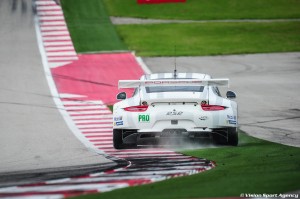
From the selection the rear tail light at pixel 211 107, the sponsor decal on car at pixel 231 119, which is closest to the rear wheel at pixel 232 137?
the sponsor decal on car at pixel 231 119

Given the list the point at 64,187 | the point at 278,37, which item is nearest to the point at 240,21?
the point at 278,37

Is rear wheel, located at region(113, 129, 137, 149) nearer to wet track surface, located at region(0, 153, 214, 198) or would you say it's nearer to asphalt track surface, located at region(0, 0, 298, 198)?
asphalt track surface, located at region(0, 0, 298, 198)

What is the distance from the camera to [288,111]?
20.2 m

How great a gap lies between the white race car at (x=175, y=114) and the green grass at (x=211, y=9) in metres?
26.2

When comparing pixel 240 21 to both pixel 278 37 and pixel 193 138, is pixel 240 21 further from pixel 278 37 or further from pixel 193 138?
pixel 193 138

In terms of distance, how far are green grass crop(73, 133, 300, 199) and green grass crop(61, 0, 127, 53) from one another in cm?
2088

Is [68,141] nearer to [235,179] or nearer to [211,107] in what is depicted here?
[211,107]

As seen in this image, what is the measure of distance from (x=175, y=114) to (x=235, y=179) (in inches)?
168

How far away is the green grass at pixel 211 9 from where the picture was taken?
41562 mm

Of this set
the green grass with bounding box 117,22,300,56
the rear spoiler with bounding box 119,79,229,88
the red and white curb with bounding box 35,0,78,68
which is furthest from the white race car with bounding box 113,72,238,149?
the green grass with bounding box 117,22,300,56

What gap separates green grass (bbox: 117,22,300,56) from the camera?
110 ft

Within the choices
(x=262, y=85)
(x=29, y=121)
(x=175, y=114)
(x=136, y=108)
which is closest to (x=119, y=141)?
(x=136, y=108)

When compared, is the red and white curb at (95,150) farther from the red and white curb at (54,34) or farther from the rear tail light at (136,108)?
the rear tail light at (136,108)

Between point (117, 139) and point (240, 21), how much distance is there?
85.7ft
